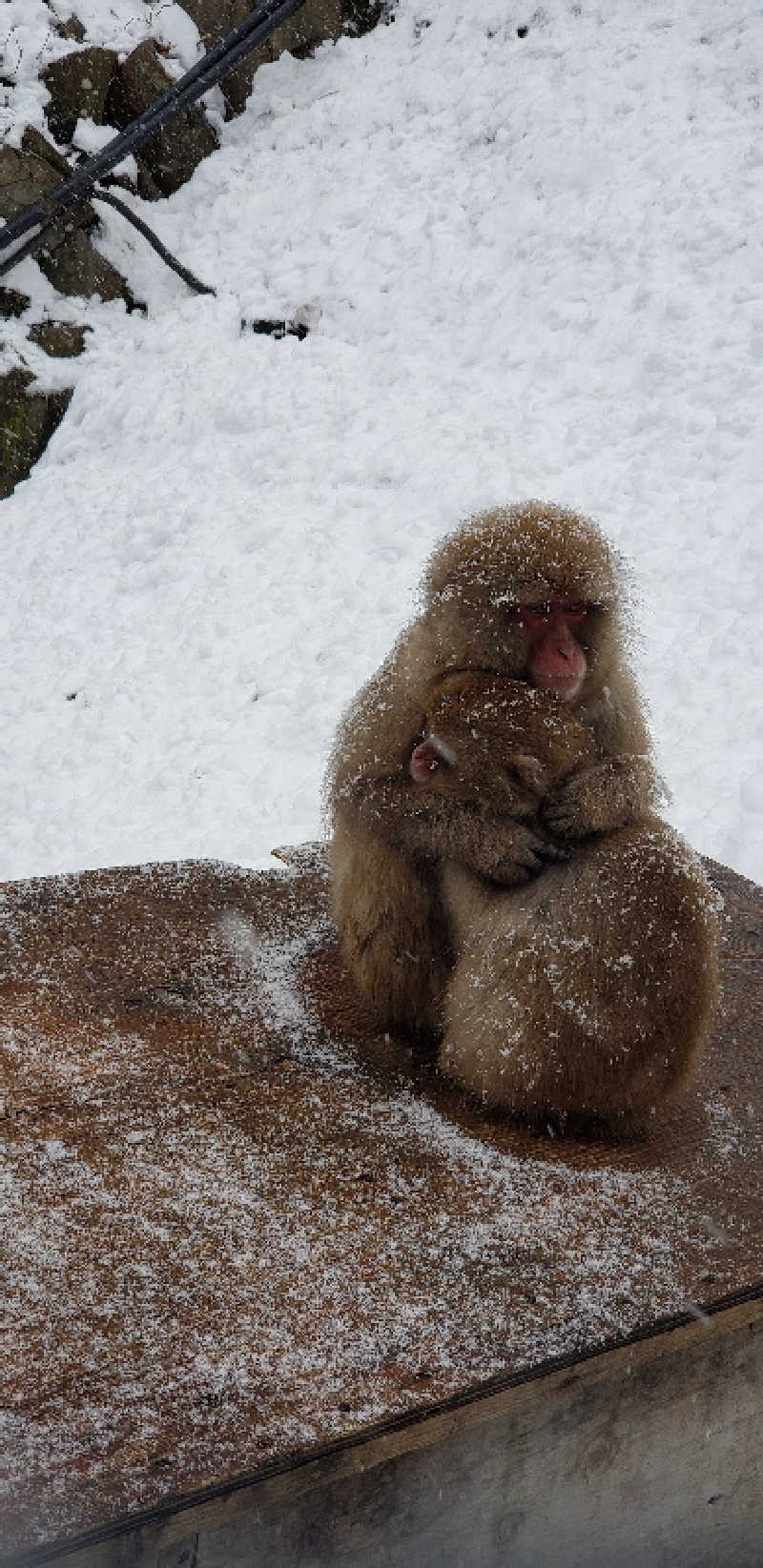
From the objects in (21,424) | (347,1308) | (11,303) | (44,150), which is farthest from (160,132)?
(347,1308)

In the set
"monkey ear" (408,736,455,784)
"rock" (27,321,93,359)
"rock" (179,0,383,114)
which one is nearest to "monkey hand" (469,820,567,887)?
"monkey ear" (408,736,455,784)

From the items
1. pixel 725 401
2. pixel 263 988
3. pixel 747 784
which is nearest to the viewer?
pixel 263 988

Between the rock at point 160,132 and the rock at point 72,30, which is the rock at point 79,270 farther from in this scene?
the rock at point 72,30

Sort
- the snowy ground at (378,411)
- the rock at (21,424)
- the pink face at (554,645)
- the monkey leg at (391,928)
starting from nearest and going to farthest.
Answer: the pink face at (554,645), the monkey leg at (391,928), the snowy ground at (378,411), the rock at (21,424)

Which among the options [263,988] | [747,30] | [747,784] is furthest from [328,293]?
[263,988]

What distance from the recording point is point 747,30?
7.60 metres

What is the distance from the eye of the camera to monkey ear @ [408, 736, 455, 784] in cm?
195

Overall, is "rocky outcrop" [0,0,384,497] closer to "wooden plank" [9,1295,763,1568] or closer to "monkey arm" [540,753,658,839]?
"monkey arm" [540,753,658,839]

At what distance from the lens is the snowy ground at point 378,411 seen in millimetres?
5121

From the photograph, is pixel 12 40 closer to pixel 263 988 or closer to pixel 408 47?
pixel 408 47

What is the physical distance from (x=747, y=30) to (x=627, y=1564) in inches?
312

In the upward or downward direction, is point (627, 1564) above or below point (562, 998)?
Result: below

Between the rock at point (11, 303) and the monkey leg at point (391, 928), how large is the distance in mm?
5933

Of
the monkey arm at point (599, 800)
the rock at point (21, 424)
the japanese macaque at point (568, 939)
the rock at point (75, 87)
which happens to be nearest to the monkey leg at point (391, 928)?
the japanese macaque at point (568, 939)
